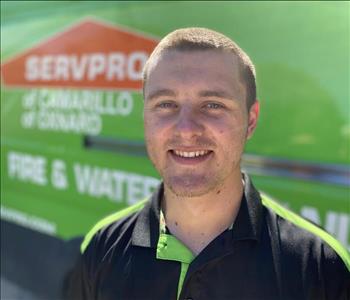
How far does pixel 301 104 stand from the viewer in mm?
1835

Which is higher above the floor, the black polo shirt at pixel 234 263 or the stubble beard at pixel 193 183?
the stubble beard at pixel 193 183

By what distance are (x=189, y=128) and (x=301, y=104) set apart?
31.2 inches

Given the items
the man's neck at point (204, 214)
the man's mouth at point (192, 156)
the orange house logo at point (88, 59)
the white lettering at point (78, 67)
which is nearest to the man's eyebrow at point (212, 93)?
the man's mouth at point (192, 156)

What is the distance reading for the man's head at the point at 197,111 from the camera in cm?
121

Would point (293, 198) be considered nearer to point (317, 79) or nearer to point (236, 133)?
point (317, 79)

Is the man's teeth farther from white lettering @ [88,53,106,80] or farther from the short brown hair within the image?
white lettering @ [88,53,106,80]

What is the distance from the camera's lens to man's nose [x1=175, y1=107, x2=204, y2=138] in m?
1.18

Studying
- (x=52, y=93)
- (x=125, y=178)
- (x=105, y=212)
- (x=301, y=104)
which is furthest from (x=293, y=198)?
(x=52, y=93)

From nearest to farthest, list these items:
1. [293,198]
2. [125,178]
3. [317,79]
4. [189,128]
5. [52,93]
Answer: [189,128] < [317,79] < [293,198] < [125,178] < [52,93]

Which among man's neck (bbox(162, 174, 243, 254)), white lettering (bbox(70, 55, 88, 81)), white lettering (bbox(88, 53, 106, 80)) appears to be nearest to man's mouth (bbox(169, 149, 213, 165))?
man's neck (bbox(162, 174, 243, 254))

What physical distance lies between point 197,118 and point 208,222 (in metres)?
0.29

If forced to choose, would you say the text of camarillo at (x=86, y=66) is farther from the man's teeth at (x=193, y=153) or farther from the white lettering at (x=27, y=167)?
the man's teeth at (x=193, y=153)

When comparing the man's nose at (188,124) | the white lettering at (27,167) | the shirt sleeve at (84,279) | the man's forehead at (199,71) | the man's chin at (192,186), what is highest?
the man's forehead at (199,71)

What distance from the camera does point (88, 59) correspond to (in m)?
2.68
